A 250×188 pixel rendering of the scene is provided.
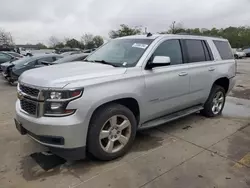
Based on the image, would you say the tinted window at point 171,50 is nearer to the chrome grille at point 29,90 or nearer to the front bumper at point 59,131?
the front bumper at point 59,131

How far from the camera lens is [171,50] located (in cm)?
419

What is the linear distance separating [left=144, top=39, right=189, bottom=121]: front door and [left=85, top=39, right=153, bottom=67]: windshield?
0.82 ft

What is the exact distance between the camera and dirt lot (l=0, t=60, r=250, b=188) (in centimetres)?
291

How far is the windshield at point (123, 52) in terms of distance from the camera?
372cm

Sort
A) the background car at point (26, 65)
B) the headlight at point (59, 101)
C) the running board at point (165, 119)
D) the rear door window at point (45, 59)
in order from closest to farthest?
the headlight at point (59, 101) → the running board at point (165, 119) → the background car at point (26, 65) → the rear door window at point (45, 59)

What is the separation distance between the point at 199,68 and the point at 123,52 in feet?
5.21

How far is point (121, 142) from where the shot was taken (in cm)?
348

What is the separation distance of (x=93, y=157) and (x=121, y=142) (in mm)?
455

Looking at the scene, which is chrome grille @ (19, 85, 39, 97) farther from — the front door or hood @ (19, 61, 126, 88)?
the front door

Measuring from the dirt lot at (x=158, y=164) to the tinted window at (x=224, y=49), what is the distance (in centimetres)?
168

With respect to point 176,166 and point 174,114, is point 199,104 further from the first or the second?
point 176,166

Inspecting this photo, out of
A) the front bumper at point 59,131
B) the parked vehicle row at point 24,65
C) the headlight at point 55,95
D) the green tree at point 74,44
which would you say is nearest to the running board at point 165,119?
the front bumper at point 59,131

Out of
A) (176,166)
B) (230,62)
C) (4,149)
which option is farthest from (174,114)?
(4,149)

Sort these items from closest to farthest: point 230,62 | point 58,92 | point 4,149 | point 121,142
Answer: point 58,92, point 121,142, point 4,149, point 230,62
